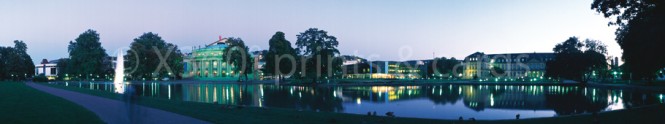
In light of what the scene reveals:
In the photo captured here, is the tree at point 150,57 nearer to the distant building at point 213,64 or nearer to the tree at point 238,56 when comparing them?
the tree at point 238,56

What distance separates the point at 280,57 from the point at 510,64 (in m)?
125

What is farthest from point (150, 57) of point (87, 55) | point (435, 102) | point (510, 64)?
point (510, 64)

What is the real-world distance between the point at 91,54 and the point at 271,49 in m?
43.8

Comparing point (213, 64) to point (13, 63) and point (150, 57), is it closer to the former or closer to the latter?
point (150, 57)

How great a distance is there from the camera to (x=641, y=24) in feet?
95.3

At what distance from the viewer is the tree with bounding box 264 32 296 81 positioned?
2982 inches

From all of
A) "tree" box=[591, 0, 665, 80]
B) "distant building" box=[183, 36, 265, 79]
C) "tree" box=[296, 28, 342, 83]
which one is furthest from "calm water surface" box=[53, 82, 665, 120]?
"distant building" box=[183, 36, 265, 79]

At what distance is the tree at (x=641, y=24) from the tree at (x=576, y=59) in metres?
50.6

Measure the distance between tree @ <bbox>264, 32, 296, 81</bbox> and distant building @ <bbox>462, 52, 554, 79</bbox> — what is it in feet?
349

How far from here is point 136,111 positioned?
30.2ft

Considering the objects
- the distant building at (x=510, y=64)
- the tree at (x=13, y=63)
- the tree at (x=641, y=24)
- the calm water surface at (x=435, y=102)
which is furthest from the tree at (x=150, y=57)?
the distant building at (x=510, y=64)

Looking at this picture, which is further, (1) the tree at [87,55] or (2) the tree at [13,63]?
(1) the tree at [87,55]

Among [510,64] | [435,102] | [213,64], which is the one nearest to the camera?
[435,102]

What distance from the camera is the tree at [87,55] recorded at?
94.7 metres
